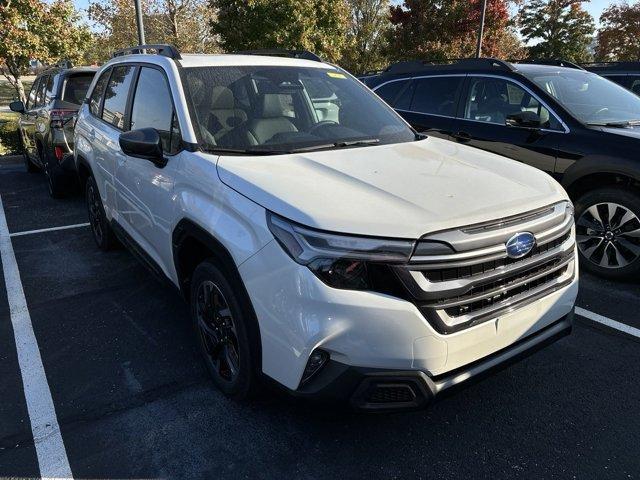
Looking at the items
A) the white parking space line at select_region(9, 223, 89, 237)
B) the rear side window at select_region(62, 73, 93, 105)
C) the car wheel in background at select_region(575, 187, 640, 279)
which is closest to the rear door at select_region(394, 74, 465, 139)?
the car wheel in background at select_region(575, 187, 640, 279)

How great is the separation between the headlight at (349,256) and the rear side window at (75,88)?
6449mm

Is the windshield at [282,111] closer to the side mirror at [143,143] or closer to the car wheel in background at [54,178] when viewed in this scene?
the side mirror at [143,143]

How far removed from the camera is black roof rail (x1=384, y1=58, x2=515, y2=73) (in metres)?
5.21

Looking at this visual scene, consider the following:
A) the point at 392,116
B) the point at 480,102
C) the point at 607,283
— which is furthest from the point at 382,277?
the point at 480,102

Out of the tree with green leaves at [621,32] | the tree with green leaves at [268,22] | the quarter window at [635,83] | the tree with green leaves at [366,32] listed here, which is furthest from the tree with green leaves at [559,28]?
the quarter window at [635,83]

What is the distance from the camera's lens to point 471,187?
247cm

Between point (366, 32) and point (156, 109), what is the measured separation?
99.6 ft

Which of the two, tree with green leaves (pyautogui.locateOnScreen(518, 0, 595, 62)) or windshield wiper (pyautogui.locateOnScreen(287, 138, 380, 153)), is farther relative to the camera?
tree with green leaves (pyautogui.locateOnScreen(518, 0, 595, 62))

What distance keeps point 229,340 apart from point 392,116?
6.74ft

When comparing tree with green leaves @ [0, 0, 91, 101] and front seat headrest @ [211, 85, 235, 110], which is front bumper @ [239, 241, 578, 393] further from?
tree with green leaves @ [0, 0, 91, 101]

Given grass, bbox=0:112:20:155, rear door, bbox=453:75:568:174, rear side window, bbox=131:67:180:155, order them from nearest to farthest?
1. rear side window, bbox=131:67:180:155
2. rear door, bbox=453:75:568:174
3. grass, bbox=0:112:20:155

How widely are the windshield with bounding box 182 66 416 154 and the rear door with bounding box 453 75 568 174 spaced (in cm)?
175

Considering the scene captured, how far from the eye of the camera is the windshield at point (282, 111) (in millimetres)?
2961

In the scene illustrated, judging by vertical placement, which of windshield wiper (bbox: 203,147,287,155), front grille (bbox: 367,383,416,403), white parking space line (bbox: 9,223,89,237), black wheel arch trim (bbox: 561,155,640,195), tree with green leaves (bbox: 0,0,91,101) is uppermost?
tree with green leaves (bbox: 0,0,91,101)
